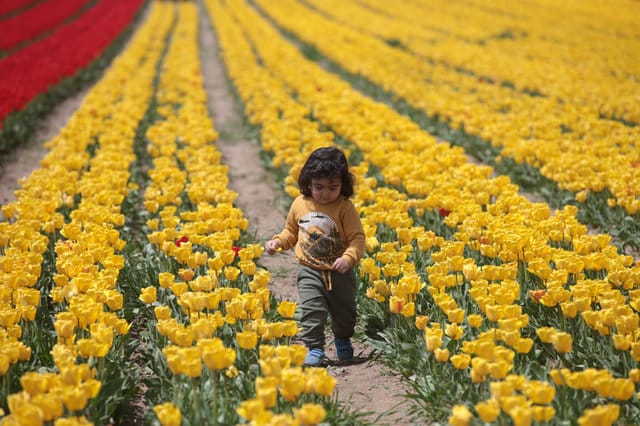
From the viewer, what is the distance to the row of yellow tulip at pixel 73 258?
280cm

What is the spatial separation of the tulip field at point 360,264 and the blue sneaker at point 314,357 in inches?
8.4

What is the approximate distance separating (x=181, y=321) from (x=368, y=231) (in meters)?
1.60

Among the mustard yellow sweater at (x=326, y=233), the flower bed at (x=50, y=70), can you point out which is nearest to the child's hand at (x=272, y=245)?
the mustard yellow sweater at (x=326, y=233)

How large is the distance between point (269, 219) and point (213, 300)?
134 inches

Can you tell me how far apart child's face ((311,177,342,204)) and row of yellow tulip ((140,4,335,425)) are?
558mm

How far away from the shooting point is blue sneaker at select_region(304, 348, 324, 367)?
390 cm

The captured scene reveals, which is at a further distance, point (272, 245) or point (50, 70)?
point (50, 70)

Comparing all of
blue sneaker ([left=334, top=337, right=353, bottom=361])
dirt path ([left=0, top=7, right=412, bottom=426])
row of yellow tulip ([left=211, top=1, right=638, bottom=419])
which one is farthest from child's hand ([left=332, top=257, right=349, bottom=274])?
dirt path ([left=0, top=7, right=412, bottom=426])

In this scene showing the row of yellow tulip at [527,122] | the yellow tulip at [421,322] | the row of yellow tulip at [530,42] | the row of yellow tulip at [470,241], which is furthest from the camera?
the row of yellow tulip at [530,42]

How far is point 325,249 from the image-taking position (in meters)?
4.03

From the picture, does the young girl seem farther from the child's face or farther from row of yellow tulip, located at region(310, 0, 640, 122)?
row of yellow tulip, located at region(310, 0, 640, 122)

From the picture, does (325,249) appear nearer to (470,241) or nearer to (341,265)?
(341,265)

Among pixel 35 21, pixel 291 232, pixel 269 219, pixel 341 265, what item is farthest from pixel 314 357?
pixel 35 21

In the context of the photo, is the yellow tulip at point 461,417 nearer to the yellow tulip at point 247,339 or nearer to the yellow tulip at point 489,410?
the yellow tulip at point 489,410
